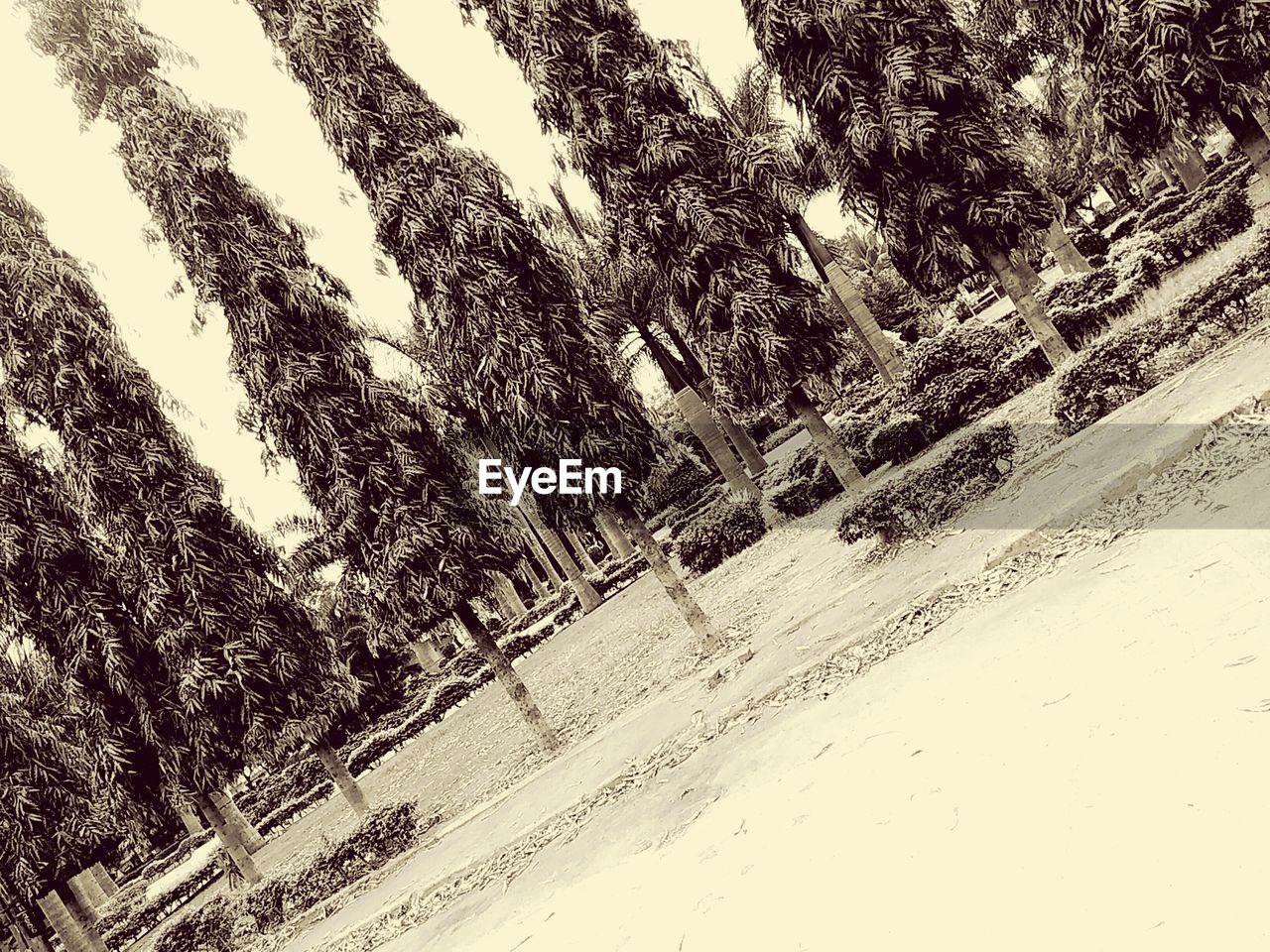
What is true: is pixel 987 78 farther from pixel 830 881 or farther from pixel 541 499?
pixel 830 881

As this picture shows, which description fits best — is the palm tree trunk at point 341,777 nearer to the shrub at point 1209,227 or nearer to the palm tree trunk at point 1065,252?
the shrub at point 1209,227

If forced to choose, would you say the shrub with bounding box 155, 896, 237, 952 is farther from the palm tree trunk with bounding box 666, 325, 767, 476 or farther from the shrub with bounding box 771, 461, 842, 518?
the palm tree trunk with bounding box 666, 325, 767, 476

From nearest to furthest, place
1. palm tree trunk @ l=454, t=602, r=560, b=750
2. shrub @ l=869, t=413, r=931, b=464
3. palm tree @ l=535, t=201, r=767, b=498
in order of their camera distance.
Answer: palm tree trunk @ l=454, t=602, r=560, b=750
shrub @ l=869, t=413, r=931, b=464
palm tree @ l=535, t=201, r=767, b=498

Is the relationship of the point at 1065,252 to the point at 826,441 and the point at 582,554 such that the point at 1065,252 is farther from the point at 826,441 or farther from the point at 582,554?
the point at 582,554

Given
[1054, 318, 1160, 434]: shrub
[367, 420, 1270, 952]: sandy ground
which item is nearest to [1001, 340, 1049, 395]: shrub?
[1054, 318, 1160, 434]: shrub

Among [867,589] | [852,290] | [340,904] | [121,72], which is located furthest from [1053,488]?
[852,290]

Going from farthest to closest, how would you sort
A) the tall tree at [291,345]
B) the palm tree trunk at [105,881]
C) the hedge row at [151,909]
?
the palm tree trunk at [105,881] → the hedge row at [151,909] → the tall tree at [291,345]

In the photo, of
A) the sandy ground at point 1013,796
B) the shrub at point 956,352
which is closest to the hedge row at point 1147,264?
the shrub at point 956,352
